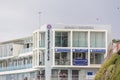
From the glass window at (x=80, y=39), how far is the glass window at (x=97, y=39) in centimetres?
97

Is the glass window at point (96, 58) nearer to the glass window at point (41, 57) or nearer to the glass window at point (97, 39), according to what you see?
the glass window at point (97, 39)

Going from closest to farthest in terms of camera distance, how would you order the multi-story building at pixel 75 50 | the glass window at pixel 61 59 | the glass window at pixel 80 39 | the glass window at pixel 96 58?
the multi-story building at pixel 75 50, the glass window at pixel 61 59, the glass window at pixel 96 58, the glass window at pixel 80 39

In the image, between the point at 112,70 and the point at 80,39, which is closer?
the point at 112,70

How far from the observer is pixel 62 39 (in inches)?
3383

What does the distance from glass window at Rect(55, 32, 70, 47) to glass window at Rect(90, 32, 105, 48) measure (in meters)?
3.86

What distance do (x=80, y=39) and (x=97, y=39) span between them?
2.77m

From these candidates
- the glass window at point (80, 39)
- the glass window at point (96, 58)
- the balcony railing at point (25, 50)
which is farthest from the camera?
the balcony railing at point (25, 50)

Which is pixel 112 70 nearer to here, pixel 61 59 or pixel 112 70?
pixel 112 70

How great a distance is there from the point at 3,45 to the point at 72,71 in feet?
118

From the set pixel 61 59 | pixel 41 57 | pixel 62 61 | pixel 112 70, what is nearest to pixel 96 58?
pixel 62 61

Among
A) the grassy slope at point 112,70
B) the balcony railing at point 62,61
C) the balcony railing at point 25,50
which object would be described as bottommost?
the balcony railing at point 62,61

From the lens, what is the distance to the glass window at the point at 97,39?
8575cm

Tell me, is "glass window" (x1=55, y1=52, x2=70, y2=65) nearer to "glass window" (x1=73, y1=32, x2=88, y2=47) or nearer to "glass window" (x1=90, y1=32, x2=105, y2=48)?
"glass window" (x1=73, y1=32, x2=88, y2=47)

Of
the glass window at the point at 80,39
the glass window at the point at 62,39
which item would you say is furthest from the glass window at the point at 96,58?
the glass window at the point at 62,39
